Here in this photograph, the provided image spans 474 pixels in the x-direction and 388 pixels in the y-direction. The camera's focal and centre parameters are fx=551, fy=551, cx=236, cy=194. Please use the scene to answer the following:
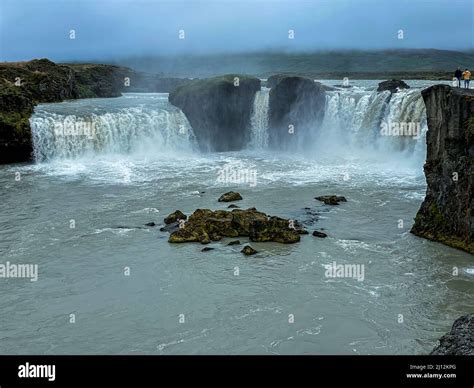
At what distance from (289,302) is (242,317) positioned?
1488 mm

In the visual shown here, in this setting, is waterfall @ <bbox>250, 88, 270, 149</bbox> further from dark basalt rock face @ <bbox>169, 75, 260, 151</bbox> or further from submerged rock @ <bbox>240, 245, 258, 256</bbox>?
submerged rock @ <bbox>240, 245, 258, 256</bbox>

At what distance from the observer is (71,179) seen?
103ft

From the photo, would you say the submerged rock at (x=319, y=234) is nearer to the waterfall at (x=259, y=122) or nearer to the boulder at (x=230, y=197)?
the boulder at (x=230, y=197)

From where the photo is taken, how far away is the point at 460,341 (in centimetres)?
870

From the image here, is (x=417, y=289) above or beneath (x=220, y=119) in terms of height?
beneath

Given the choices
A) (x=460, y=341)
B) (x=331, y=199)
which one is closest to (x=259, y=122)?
(x=331, y=199)

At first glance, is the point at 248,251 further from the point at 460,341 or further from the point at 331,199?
the point at 460,341

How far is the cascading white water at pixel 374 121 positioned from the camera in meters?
34.8

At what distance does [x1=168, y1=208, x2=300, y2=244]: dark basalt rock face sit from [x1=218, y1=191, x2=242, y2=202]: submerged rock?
442cm

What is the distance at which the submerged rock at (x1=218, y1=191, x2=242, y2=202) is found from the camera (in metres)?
25.1

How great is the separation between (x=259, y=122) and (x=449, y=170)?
1075 inches
